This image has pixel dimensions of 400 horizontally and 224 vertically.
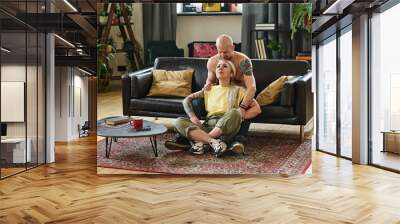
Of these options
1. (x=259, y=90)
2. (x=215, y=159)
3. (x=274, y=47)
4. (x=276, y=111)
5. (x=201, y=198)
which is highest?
(x=274, y=47)

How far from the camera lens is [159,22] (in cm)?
460

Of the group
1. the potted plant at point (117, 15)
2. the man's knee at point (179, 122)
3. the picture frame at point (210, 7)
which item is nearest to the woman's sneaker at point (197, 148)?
the man's knee at point (179, 122)

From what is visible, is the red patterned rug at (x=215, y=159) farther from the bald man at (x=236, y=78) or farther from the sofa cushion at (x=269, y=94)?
the sofa cushion at (x=269, y=94)

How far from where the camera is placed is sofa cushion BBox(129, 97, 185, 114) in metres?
4.57

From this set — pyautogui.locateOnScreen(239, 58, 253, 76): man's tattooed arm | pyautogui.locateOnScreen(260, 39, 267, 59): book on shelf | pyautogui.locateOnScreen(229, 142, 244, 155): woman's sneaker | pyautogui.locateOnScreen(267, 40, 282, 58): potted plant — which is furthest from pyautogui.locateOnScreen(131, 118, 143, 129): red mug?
pyautogui.locateOnScreen(267, 40, 282, 58): potted plant

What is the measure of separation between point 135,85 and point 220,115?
996 mm

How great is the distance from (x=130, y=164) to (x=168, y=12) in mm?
1698

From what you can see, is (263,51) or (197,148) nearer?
(197,148)

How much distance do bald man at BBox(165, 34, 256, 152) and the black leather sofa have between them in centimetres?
7

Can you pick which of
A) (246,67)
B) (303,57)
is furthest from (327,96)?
(246,67)

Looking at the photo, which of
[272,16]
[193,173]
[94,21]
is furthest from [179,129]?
[94,21]

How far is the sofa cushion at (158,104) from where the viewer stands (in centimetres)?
457

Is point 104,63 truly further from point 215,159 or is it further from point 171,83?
point 215,159

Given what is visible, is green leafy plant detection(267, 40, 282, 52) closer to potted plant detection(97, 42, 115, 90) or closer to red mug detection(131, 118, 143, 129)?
red mug detection(131, 118, 143, 129)
